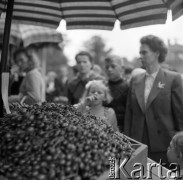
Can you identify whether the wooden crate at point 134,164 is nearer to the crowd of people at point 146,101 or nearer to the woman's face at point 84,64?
the crowd of people at point 146,101

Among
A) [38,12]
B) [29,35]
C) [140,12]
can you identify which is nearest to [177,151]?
[140,12]

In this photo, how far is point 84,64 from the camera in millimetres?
3631

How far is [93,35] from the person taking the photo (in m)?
49.2

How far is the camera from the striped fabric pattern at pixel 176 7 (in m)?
1.68

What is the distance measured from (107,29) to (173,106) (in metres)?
1.06

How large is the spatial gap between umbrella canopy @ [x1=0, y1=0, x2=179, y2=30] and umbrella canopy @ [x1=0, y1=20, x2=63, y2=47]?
3727mm

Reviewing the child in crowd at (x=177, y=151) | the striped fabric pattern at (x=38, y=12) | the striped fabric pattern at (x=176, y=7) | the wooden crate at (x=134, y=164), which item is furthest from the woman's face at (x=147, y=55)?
the wooden crate at (x=134, y=164)

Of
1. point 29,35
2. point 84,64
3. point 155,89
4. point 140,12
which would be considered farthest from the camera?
point 29,35

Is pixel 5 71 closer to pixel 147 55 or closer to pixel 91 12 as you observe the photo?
pixel 91 12

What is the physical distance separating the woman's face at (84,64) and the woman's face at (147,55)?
3.66 ft

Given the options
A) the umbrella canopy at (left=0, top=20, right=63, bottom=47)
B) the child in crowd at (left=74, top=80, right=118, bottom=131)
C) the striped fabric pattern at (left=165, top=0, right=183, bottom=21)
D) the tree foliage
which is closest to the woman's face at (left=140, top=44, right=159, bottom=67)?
the child in crowd at (left=74, top=80, right=118, bottom=131)

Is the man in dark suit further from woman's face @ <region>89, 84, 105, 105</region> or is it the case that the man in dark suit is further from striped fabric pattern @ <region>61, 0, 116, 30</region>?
striped fabric pattern @ <region>61, 0, 116, 30</region>

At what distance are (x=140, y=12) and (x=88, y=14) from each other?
55 cm

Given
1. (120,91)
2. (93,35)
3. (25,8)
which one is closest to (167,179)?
(120,91)
